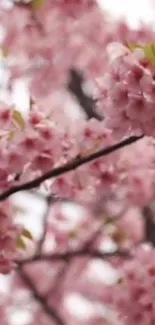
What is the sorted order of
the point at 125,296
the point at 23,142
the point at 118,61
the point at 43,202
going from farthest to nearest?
the point at 43,202
the point at 125,296
the point at 23,142
the point at 118,61

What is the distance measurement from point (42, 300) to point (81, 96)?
82cm

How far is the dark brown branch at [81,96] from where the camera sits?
90.4 inches

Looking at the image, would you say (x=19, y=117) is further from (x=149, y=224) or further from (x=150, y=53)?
(x=149, y=224)

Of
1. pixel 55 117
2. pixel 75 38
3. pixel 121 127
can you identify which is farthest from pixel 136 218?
pixel 121 127

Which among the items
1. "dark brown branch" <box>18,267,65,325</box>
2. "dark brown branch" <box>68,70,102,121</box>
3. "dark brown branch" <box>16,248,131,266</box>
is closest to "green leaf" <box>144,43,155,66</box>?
"dark brown branch" <box>16,248,131,266</box>

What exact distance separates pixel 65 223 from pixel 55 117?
5.03 ft

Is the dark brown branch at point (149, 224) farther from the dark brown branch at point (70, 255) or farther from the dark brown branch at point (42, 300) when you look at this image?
the dark brown branch at point (42, 300)

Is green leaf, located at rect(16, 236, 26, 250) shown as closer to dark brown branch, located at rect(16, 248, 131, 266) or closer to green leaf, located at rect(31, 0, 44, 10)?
dark brown branch, located at rect(16, 248, 131, 266)

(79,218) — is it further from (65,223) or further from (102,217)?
(102,217)

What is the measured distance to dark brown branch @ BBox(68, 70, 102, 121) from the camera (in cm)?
230

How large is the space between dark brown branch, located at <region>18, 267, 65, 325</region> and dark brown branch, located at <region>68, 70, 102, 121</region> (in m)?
0.71

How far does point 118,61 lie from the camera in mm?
1135

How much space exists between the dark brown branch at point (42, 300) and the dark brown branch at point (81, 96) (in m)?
0.71

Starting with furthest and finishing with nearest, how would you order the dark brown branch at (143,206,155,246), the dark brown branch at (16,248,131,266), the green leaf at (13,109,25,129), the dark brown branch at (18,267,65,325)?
the dark brown branch at (18,267,65,325) → the dark brown branch at (143,206,155,246) → the dark brown branch at (16,248,131,266) → the green leaf at (13,109,25,129)
